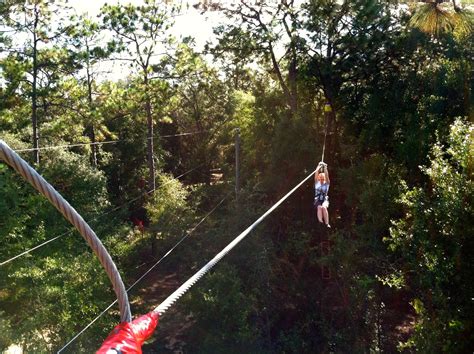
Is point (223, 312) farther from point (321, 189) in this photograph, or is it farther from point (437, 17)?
point (437, 17)

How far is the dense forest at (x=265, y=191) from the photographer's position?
364 inches

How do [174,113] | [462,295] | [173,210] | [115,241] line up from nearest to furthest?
[462,295], [115,241], [173,210], [174,113]

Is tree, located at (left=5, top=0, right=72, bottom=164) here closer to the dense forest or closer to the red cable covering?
the dense forest

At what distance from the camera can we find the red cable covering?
1.31 meters

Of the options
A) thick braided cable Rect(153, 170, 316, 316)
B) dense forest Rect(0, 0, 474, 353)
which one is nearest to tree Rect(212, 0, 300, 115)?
dense forest Rect(0, 0, 474, 353)

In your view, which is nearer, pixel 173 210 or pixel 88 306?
pixel 88 306

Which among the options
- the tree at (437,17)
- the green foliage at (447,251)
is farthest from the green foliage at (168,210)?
the tree at (437,17)

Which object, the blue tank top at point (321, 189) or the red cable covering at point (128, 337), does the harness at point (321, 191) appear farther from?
the red cable covering at point (128, 337)

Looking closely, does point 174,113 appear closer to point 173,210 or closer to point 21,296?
point 173,210

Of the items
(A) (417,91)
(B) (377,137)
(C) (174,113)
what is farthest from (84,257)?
(C) (174,113)

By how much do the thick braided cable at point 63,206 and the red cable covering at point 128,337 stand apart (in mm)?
66

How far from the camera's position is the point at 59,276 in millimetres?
9266

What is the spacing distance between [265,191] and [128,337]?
1138 cm

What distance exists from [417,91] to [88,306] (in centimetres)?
876
